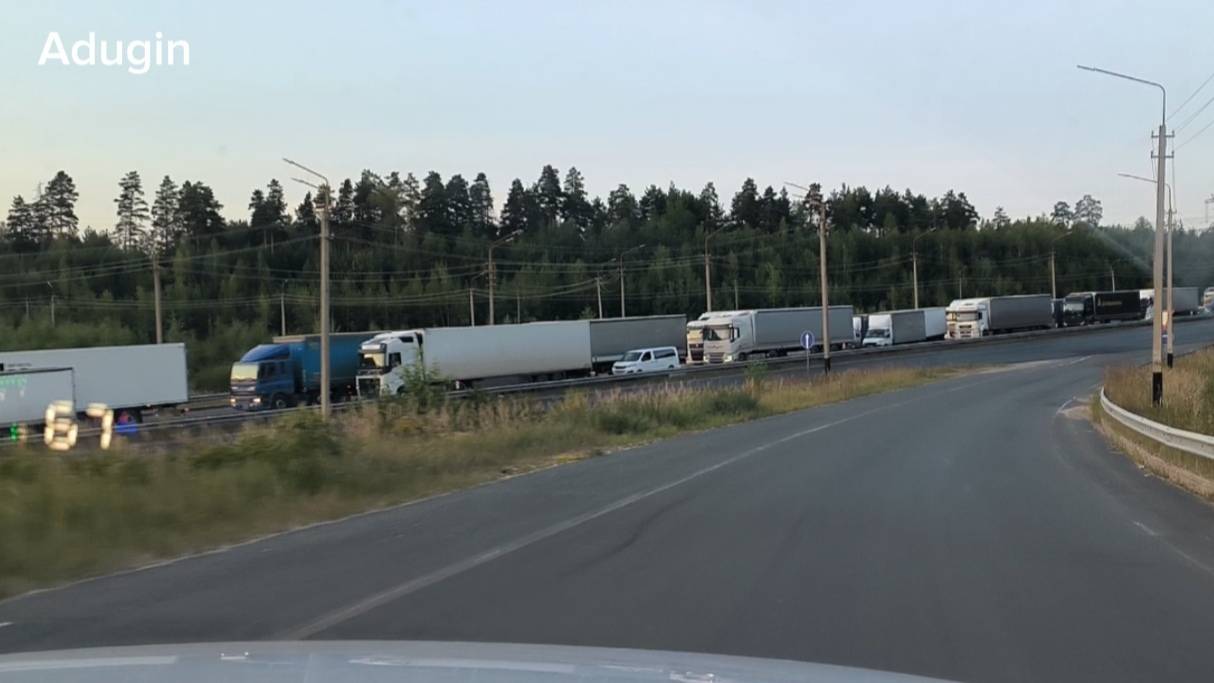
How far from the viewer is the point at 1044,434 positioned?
87.4 feet

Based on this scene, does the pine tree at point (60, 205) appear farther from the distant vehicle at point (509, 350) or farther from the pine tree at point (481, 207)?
the distant vehicle at point (509, 350)

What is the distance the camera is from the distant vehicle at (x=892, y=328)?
8450 cm

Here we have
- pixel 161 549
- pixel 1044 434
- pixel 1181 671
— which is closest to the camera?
pixel 1181 671

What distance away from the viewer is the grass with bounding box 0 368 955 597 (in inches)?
457

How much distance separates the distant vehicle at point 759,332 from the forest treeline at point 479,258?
26.5 feet

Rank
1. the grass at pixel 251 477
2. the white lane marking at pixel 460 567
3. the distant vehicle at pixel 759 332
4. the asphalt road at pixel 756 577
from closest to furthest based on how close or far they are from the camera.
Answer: the asphalt road at pixel 756 577 → the white lane marking at pixel 460 567 → the grass at pixel 251 477 → the distant vehicle at pixel 759 332

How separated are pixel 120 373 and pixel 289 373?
305 inches

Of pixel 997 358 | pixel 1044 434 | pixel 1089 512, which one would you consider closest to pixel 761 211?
pixel 997 358

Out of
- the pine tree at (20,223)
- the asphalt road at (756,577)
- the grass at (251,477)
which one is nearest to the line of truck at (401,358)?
the grass at (251,477)

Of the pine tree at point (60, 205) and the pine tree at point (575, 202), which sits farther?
the pine tree at point (575, 202)

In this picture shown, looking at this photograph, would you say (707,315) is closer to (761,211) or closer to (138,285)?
(138,285)

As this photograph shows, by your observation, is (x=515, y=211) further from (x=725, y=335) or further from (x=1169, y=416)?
(x=1169, y=416)

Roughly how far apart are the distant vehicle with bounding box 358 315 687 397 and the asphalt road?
33.5 meters

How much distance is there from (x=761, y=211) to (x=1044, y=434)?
449 feet
